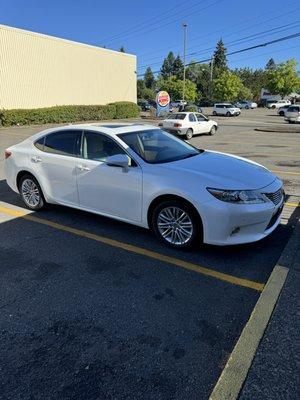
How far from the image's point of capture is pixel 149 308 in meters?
3.33

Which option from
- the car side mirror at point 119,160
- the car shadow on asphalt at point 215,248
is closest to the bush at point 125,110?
the car shadow on asphalt at point 215,248

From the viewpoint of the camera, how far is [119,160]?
4645mm

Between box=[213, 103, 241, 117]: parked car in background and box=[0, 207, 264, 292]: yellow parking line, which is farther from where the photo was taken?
box=[213, 103, 241, 117]: parked car in background

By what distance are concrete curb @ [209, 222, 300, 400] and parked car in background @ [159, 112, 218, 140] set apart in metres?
15.7

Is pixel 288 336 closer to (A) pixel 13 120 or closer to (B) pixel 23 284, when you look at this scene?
(B) pixel 23 284

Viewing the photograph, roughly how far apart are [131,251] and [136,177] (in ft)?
3.03

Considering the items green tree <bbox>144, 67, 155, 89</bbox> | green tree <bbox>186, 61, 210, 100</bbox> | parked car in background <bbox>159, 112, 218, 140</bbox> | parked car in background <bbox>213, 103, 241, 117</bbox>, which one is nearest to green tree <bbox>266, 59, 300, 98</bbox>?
green tree <bbox>186, 61, 210, 100</bbox>

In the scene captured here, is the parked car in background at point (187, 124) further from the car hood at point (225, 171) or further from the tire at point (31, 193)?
the car hood at point (225, 171)

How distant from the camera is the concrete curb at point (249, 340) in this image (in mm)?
2361

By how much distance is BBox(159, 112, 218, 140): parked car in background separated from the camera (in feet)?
62.8

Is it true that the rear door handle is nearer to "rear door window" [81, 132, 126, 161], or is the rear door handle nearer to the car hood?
"rear door window" [81, 132, 126, 161]

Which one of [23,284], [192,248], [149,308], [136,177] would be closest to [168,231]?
[192,248]

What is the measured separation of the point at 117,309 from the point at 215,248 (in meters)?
1.69

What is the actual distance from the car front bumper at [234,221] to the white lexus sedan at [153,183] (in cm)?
1
